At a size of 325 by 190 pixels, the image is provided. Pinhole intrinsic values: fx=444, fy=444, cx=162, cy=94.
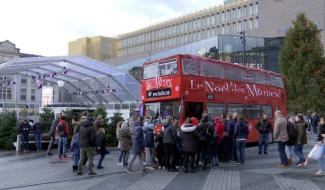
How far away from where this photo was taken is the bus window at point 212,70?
66.5ft

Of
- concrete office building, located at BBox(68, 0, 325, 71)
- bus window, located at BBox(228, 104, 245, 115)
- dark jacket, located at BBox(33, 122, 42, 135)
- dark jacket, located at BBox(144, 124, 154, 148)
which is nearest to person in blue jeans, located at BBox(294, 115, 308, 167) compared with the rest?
dark jacket, located at BBox(144, 124, 154, 148)

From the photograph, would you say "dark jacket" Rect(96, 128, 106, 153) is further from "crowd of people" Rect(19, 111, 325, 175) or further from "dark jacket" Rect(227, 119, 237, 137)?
"dark jacket" Rect(227, 119, 237, 137)

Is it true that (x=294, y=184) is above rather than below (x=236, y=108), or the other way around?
below

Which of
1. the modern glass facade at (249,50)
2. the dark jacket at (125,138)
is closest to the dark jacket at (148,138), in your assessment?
the dark jacket at (125,138)

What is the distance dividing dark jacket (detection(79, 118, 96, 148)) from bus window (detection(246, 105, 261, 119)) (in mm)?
11800

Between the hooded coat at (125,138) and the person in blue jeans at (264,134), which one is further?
the person in blue jeans at (264,134)

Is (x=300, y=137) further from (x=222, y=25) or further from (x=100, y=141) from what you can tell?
(x=222, y=25)

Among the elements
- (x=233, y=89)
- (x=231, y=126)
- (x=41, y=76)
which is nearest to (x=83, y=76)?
(x=41, y=76)

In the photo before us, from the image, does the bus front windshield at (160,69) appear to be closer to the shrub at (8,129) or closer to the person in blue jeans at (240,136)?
the person in blue jeans at (240,136)

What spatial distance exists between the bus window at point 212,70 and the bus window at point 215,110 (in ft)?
4.60

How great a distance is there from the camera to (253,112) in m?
23.6

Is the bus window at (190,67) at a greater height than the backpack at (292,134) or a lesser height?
greater

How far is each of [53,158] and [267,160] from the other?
339 inches

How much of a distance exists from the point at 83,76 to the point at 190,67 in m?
23.4
